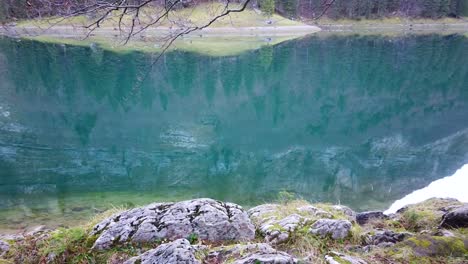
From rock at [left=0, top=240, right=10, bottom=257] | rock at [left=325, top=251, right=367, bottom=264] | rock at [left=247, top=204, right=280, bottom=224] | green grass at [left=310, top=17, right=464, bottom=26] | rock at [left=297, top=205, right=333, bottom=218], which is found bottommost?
rock at [left=247, top=204, right=280, bottom=224]

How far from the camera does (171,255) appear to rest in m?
4.41

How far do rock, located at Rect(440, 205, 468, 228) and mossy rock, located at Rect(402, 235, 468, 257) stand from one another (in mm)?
968

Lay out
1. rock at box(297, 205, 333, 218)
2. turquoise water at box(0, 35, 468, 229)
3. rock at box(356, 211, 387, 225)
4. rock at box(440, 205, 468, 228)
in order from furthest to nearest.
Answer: turquoise water at box(0, 35, 468, 229), rock at box(356, 211, 387, 225), rock at box(297, 205, 333, 218), rock at box(440, 205, 468, 228)

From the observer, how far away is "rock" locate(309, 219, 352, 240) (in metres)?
5.62

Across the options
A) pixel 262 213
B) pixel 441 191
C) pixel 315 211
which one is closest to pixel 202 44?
pixel 441 191

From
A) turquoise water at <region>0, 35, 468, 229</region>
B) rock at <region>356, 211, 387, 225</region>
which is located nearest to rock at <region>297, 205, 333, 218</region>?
rock at <region>356, 211, 387, 225</region>

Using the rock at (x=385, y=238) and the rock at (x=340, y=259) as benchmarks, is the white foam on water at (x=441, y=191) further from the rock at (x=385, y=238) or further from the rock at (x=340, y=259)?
the rock at (x=340, y=259)

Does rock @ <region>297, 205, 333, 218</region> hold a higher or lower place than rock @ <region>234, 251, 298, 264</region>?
lower

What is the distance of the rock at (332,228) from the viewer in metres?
5.62

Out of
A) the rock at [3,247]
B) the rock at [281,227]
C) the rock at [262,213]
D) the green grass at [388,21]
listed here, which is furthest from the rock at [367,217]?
the green grass at [388,21]

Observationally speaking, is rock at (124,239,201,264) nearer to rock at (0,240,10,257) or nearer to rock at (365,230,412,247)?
rock at (0,240,10,257)

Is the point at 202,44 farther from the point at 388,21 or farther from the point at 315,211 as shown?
the point at 315,211

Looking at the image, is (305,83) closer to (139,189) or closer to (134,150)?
(134,150)

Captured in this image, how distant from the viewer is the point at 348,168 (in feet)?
59.6
